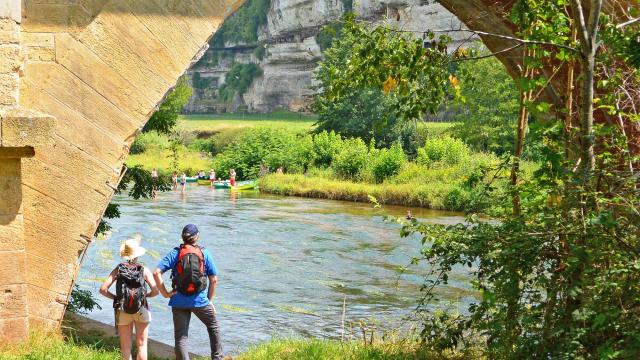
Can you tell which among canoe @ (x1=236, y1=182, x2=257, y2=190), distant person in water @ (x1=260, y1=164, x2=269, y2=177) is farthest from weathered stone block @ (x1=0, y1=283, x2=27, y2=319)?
distant person in water @ (x1=260, y1=164, x2=269, y2=177)

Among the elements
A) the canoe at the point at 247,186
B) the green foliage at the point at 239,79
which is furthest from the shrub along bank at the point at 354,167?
the green foliage at the point at 239,79

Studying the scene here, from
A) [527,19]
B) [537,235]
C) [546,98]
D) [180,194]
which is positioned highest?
[527,19]

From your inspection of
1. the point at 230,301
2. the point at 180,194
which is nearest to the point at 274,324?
the point at 230,301

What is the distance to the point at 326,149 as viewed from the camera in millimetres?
38031

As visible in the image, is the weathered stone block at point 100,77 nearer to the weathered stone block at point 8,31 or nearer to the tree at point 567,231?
the weathered stone block at point 8,31

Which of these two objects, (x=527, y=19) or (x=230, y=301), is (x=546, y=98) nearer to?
(x=527, y=19)

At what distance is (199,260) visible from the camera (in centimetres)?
608

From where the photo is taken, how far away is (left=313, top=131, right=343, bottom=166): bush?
37.6 meters

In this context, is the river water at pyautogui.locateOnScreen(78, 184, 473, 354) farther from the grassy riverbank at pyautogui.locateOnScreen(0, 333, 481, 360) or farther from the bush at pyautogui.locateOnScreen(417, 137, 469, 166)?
the bush at pyautogui.locateOnScreen(417, 137, 469, 166)

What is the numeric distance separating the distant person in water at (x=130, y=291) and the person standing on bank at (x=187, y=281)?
0.14 m

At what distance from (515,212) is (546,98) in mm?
1676

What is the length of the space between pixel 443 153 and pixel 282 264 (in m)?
19.4

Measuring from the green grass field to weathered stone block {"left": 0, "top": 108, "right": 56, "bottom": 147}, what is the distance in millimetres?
42708

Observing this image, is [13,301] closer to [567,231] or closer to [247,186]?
[567,231]
